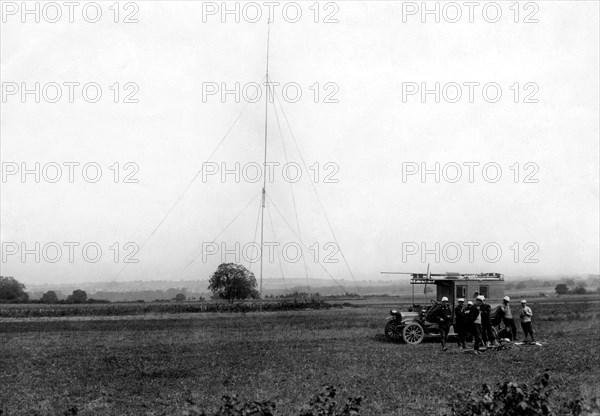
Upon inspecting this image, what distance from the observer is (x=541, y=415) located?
23.9ft

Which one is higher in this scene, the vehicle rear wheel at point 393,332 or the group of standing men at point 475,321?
the group of standing men at point 475,321

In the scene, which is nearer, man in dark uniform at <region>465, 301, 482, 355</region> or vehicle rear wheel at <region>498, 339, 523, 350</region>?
man in dark uniform at <region>465, 301, 482, 355</region>

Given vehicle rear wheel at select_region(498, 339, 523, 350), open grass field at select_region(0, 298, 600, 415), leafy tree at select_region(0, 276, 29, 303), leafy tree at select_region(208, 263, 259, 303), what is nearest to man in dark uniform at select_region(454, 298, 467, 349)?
open grass field at select_region(0, 298, 600, 415)

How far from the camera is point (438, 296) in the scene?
24047 mm

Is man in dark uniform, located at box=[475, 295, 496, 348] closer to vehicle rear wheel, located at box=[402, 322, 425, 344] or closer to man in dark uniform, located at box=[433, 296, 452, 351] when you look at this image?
man in dark uniform, located at box=[433, 296, 452, 351]

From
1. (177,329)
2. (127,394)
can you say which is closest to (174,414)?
(127,394)

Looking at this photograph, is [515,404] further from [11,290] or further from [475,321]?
[11,290]

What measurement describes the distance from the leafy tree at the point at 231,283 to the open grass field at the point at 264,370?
1733 inches

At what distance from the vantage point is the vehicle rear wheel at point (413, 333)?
22.0 metres

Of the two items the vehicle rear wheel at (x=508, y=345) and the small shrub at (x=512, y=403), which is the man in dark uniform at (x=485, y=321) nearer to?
the vehicle rear wheel at (x=508, y=345)

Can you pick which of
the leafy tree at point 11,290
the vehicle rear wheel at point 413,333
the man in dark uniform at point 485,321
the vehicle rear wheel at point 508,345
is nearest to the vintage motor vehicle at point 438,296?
the vehicle rear wheel at point 413,333

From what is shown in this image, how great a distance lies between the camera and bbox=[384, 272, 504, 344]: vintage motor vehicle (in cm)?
2222

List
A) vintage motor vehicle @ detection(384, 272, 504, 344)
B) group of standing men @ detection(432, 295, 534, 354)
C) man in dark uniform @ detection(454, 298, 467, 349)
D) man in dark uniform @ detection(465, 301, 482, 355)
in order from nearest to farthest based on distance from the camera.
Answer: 1. man in dark uniform @ detection(465, 301, 482, 355)
2. group of standing men @ detection(432, 295, 534, 354)
3. man in dark uniform @ detection(454, 298, 467, 349)
4. vintage motor vehicle @ detection(384, 272, 504, 344)

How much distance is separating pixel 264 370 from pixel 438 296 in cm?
1075
